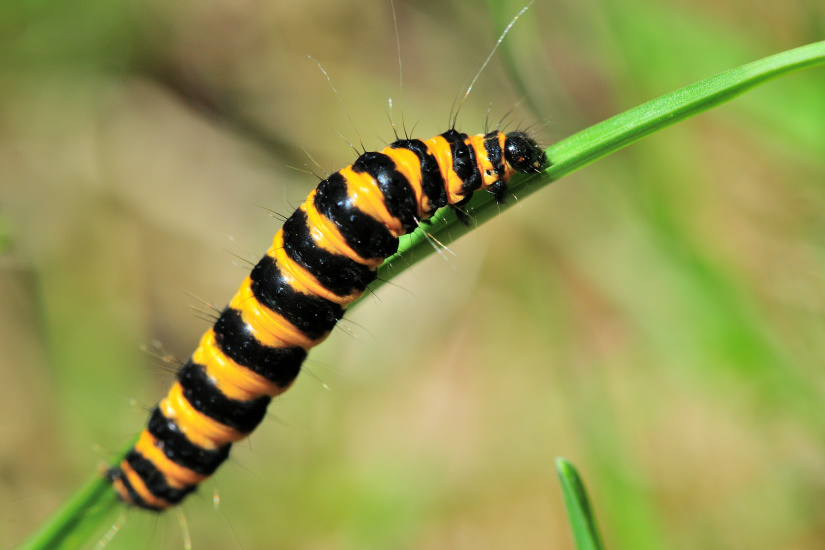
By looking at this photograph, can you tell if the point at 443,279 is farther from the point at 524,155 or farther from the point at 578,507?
the point at 578,507

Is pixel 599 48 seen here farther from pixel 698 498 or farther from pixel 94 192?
pixel 94 192

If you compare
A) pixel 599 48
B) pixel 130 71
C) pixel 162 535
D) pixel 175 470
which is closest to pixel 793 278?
pixel 599 48

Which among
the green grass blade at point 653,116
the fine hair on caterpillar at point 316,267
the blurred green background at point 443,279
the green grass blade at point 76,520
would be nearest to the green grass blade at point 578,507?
the green grass blade at point 653,116

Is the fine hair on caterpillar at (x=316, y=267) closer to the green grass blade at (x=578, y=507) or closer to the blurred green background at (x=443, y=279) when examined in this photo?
the blurred green background at (x=443, y=279)

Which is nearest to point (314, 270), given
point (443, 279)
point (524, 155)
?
point (524, 155)

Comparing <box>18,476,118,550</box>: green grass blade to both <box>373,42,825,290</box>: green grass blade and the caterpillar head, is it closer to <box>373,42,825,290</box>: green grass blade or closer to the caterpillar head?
<box>373,42,825,290</box>: green grass blade

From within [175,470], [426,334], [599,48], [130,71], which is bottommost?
[175,470]
